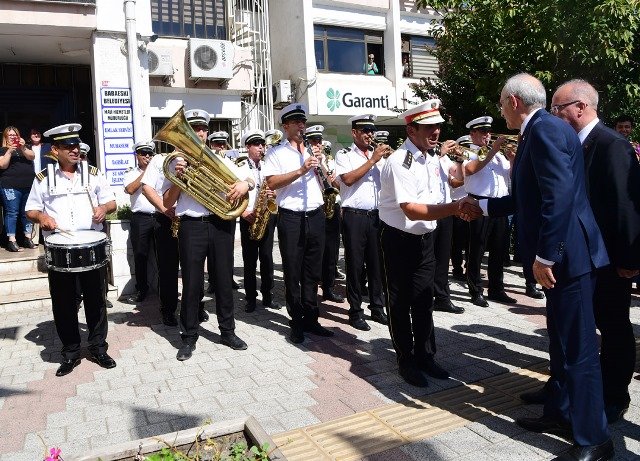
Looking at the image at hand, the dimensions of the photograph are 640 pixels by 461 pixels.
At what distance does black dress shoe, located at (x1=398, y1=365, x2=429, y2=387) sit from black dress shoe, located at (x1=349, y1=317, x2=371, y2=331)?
1.41m

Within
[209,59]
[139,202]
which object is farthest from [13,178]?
[209,59]

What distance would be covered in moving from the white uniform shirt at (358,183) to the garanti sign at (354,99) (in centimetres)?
1142

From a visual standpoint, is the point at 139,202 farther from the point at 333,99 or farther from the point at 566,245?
the point at 333,99

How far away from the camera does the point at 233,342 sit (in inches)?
215

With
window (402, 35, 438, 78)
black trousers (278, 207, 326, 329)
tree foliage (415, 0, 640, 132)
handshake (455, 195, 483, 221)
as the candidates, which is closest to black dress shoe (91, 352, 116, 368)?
black trousers (278, 207, 326, 329)

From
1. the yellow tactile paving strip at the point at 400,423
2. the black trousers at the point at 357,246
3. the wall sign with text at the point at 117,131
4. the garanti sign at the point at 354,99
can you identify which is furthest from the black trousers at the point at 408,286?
the garanti sign at the point at 354,99

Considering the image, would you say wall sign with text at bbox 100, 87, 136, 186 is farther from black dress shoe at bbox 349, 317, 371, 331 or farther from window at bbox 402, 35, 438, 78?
window at bbox 402, 35, 438, 78

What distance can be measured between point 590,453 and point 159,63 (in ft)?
41.4

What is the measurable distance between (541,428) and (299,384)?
1.87m

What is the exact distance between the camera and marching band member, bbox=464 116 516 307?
22.9 ft

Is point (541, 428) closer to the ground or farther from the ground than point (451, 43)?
closer to the ground

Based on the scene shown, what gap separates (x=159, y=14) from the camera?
14039 millimetres

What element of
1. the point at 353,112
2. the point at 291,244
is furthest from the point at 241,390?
the point at 353,112

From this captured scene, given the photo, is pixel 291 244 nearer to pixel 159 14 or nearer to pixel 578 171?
pixel 578 171
